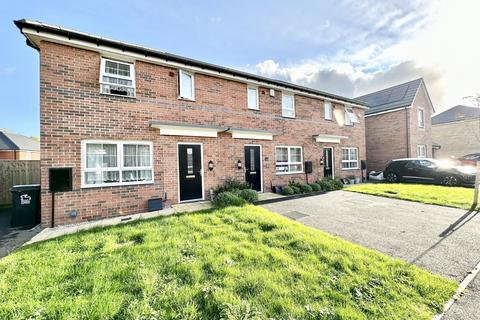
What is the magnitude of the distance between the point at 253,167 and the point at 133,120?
580 centimetres

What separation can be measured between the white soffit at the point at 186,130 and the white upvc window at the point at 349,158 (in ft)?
33.8

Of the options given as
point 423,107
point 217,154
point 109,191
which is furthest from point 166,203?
point 423,107

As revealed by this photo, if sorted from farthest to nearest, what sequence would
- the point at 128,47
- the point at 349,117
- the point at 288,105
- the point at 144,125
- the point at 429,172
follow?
the point at 349,117 → the point at 429,172 → the point at 288,105 → the point at 144,125 → the point at 128,47

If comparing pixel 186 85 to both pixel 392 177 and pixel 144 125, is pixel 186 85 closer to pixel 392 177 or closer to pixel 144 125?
pixel 144 125

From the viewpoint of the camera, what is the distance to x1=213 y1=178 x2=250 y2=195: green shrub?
862 cm

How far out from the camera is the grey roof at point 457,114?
25.2 m

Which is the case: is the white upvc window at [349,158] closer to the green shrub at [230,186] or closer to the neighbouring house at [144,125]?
the neighbouring house at [144,125]

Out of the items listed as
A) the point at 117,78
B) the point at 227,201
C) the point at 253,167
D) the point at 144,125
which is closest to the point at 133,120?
the point at 144,125

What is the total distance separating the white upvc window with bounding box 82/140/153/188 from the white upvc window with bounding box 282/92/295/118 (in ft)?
25.5

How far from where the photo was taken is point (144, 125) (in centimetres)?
740

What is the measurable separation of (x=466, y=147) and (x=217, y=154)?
33.5m

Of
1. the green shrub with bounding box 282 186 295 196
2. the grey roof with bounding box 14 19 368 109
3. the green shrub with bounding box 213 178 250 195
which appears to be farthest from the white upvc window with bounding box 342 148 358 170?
the green shrub with bounding box 213 178 250 195

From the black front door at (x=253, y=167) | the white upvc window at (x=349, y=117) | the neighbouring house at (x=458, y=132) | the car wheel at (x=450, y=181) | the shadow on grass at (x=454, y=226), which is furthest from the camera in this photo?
the neighbouring house at (x=458, y=132)

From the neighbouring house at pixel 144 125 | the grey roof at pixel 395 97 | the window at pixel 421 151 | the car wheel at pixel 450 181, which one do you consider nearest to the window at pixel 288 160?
the neighbouring house at pixel 144 125
